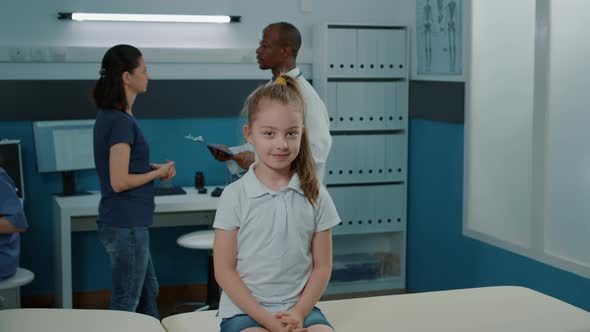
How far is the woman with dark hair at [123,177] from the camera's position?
10.4 feet

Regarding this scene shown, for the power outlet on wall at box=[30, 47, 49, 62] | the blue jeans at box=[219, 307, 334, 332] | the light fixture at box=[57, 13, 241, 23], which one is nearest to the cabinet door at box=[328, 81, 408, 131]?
the light fixture at box=[57, 13, 241, 23]

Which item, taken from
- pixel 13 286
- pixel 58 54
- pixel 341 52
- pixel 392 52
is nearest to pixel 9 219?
pixel 13 286

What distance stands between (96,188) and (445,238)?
6.83 ft

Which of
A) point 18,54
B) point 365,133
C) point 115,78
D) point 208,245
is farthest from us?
point 365,133

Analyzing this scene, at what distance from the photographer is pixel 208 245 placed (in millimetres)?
4223

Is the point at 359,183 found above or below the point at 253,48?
below

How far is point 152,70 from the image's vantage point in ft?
15.7

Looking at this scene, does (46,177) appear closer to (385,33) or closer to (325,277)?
(385,33)

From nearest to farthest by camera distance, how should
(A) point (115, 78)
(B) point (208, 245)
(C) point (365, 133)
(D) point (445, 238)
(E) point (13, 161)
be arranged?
1. (A) point (115, 78)
2. (B) point (208, 245)
3. (E) point (13, 161)
4. (D) point (445, 238)
5. (C) point (365, 133)

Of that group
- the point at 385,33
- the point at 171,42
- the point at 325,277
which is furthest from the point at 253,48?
the point at 325,277

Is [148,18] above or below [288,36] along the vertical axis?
above

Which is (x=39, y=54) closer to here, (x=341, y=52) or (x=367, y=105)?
(x=341, y=52)

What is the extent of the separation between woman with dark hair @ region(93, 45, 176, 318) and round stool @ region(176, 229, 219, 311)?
3.06 ft

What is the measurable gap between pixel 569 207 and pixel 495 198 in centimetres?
64
